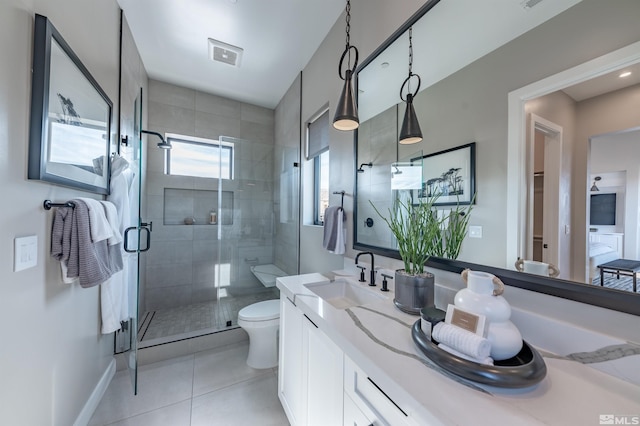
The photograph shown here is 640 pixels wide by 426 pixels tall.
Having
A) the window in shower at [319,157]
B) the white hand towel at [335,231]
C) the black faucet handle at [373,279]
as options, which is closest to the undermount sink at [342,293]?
the black faucet handle at [373,279]

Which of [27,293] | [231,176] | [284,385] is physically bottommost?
[284,385]

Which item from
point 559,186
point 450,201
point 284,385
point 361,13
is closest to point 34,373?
point 284,385

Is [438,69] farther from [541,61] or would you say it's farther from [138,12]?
[138,12]

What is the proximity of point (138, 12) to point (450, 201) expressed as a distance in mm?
2785

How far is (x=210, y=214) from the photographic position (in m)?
3.16

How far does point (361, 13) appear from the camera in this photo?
1657 mm

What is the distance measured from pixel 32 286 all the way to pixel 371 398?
1.41 meters

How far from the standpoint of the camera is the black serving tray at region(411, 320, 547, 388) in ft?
1.70

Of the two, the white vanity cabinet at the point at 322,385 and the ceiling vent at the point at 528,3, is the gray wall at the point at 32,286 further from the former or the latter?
the ceiling vent at the point at 528,3

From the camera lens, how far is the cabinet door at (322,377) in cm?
87

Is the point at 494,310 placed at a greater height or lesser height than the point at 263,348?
greater

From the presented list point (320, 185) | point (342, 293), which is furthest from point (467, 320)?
point (320, 185)

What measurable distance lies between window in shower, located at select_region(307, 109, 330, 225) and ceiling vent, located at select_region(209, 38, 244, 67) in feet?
3.22

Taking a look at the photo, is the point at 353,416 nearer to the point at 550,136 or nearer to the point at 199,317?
the point at 550,136
